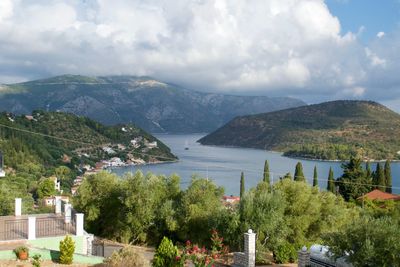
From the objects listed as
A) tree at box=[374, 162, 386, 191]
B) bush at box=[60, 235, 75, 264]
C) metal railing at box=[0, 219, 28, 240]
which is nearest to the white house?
tree at box=[374, 162, 386, 191]

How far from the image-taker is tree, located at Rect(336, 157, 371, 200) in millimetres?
42656

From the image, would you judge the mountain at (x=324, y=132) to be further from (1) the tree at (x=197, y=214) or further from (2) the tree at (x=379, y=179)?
(1) the tree at (x=197, y=214)

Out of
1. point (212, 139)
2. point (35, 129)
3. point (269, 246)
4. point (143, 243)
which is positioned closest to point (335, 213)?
point (269, 246)

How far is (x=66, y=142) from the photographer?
326 ft

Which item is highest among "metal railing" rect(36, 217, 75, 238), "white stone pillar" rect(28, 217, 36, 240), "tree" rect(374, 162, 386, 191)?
"white stone pillar" rect(28, 217, 36, 240)

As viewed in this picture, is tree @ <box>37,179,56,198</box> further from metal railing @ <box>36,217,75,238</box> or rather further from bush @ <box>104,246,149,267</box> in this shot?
bush @ <box>104,246,149,267</box>

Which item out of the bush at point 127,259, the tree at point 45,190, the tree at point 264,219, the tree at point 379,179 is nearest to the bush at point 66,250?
the bush at point 127,259

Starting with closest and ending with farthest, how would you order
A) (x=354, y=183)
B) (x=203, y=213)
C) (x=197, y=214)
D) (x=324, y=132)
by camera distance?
(x=197, y=214), (x=203, y=213), (x=354, y=183), (x=324, y=132)

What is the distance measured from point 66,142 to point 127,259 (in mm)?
93517

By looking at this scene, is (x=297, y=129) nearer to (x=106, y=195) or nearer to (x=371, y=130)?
(x=371, y=130)

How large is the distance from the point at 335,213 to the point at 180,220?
18.9 feet

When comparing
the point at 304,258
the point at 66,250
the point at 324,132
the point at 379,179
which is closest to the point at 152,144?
the point at 324,132

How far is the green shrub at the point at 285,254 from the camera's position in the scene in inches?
519

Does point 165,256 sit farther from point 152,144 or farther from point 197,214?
point 152,144
